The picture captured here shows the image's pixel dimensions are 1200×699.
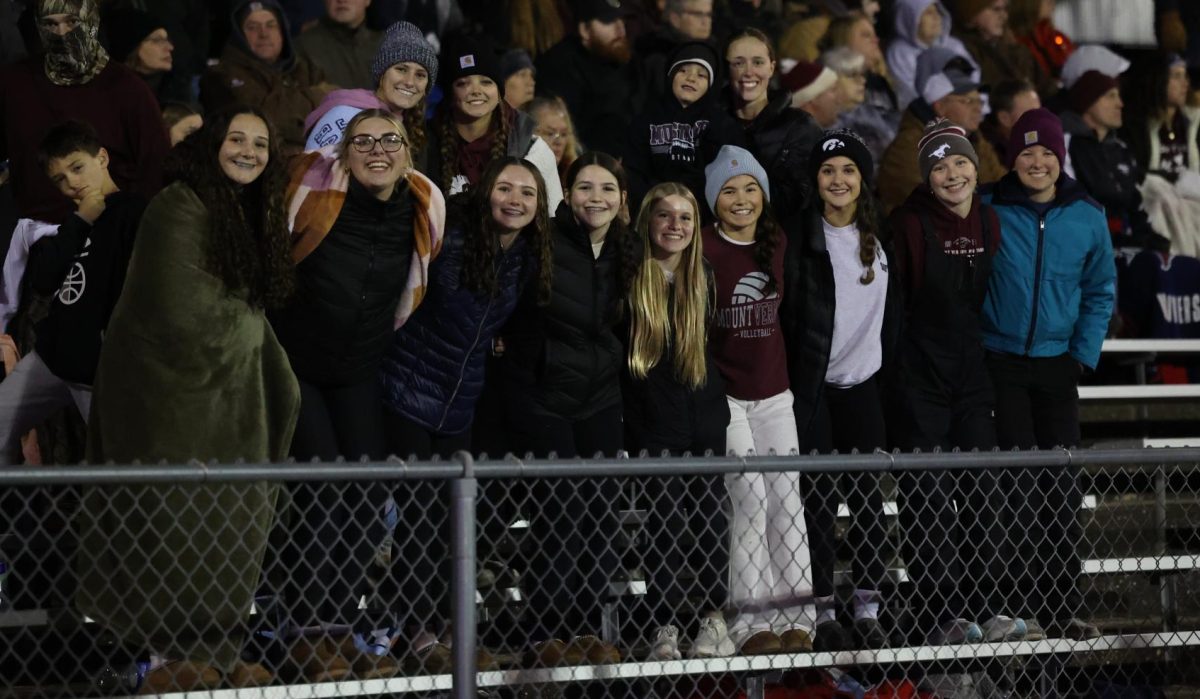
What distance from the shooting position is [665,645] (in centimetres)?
609

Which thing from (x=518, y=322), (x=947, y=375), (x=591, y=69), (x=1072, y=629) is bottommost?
(x=1072, y=629)

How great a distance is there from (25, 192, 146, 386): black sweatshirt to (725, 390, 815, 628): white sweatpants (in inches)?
87.4

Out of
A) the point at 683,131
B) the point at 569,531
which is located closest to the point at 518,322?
the point at 569,531

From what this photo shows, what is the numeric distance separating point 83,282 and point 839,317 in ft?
9.18

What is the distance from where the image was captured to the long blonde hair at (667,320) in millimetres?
6660

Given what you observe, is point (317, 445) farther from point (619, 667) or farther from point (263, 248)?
point (619, 667)

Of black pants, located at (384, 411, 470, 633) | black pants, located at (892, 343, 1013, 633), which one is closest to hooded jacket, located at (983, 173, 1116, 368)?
black pants, located at (892, 343, 1013, 633)

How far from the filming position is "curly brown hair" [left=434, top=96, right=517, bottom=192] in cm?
721

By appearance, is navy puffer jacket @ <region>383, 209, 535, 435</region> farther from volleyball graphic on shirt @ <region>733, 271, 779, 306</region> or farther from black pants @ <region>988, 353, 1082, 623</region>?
black pants @ <region>988, 353, 1082, 623</region>

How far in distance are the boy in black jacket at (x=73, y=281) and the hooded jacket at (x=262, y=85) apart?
2.09 meters

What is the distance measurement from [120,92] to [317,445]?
193cm

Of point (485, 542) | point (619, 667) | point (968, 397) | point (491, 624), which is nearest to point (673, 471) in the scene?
point (619, 667)

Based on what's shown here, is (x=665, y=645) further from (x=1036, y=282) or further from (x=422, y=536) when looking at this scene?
(x=1036, y=282)

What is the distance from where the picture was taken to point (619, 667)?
5750 mm
